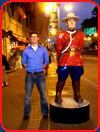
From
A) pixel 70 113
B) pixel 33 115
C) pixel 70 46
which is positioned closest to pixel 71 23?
pixel 70 46

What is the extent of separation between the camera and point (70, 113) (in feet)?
27.2

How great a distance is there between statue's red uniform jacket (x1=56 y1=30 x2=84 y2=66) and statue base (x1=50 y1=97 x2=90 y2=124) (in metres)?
0.87

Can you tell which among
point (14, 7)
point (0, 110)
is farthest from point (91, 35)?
point (0, 110)

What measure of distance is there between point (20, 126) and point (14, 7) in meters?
27.4

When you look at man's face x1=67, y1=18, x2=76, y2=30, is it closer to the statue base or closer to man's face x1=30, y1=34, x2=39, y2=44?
man's face x1=30, y1=34, x2=39, y2=44

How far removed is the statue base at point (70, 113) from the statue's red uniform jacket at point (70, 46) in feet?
2.85

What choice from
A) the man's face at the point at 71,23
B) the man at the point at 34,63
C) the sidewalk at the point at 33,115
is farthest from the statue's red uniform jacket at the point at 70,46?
the sidewalk at the point at 33,115

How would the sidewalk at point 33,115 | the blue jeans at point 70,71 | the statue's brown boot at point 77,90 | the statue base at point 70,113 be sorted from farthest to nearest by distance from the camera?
1. the statue's brown boot at point 77,90
2. the blue jeans at point 70,71
3. the statue base at point 70,113
4. the sidewalk at point 33,115

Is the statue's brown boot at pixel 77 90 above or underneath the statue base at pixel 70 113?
above

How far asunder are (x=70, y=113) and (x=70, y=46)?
1376 millimetres

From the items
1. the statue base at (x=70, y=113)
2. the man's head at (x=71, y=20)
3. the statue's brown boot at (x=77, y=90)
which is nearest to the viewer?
the statue base at (x=70, y=113)

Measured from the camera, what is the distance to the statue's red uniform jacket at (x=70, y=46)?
335 inches

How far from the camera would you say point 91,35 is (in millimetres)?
102562

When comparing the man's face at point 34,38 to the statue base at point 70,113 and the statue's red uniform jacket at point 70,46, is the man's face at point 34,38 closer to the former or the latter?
the statue's red uniform jacket at point 70,46
